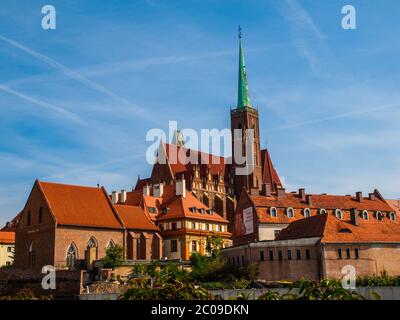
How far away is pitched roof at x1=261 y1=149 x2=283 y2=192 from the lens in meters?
110

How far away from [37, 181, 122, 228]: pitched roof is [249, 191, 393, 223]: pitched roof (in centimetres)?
1730

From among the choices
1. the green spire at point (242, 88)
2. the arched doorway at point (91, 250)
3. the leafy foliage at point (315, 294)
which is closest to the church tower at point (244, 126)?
the green spire at point (242, 88)

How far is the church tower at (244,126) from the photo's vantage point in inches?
4186

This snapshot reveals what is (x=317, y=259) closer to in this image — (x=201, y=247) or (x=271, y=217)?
(x=271, y=217)

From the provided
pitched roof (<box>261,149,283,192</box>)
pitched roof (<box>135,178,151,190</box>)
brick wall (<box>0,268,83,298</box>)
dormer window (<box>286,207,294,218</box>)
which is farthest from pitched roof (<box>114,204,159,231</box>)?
pitched roof (<box>261,149,283,192</box>)

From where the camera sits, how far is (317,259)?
5053cm

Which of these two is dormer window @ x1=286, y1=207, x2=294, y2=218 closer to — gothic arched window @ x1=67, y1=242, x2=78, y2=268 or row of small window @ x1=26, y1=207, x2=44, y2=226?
gothic arched window @ x1=67, y1=242, x2=78, y2=268

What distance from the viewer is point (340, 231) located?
5203 centimetres

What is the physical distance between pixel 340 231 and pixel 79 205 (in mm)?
30977

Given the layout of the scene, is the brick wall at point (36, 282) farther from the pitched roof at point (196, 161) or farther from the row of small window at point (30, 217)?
the pitched roof at point (196, 161)

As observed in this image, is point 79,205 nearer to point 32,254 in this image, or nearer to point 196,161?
point 32,254
